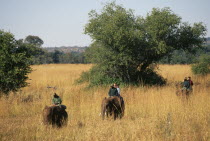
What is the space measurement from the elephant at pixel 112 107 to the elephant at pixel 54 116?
1.26 metres

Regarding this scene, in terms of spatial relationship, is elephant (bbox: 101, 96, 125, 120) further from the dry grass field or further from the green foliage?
the green foliage

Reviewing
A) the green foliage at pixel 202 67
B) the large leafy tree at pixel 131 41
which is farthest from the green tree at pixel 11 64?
the green foliage at pixel 202 67

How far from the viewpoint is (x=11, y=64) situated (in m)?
13.8

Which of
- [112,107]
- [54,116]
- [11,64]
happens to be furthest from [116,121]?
[11,64]

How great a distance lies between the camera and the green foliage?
2602 centimetres

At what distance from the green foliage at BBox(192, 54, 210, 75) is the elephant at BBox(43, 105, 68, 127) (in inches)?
816

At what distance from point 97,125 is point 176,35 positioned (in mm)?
12669

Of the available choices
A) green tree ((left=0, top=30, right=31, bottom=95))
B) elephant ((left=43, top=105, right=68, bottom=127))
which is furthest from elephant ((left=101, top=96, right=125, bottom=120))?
green tree ((left=0, top=30, right=31, bottom=95))

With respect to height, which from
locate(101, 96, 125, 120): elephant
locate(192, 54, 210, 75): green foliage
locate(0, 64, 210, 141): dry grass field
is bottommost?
locate(0, 64, 210, 141): dry grass field

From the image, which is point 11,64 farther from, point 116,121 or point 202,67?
point 202,67

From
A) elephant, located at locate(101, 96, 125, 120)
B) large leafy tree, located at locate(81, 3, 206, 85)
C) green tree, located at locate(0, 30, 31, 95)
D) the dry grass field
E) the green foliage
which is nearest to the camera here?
the dry grass field

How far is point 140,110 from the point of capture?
423 inches

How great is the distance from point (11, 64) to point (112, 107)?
7.43 m

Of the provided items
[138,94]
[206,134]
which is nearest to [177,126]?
[206,134]
